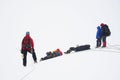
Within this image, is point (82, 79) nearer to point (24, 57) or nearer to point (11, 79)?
point (11, 79)

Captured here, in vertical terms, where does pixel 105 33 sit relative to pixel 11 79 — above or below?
above

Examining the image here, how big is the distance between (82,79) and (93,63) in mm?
2047

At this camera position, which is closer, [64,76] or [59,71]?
[64,76]

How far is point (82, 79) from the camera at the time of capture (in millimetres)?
10219

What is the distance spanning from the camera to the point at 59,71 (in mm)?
12273

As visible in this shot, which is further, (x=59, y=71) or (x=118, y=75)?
(x=59, y=71)

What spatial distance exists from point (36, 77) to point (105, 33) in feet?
32.5

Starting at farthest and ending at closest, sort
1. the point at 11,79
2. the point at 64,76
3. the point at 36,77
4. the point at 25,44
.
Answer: the point at 25,44 → the point at 11,79 → the point at 36,77 → the point at 64,76

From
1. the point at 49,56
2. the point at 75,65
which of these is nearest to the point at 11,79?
the point at 75,65

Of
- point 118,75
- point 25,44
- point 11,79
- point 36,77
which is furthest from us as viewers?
point 25,44

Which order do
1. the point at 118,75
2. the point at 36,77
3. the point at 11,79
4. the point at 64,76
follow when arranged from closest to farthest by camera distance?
the point at 118,75 < the point at 64,76 < the point at 36,77 < the point at 11,79

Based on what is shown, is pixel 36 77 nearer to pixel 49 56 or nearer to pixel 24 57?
pixel 24 57

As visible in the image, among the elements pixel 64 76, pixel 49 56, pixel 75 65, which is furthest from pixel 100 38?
pixel 64 76

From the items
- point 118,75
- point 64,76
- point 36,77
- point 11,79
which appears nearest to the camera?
point 118,75
